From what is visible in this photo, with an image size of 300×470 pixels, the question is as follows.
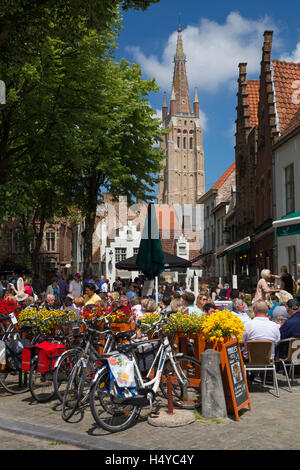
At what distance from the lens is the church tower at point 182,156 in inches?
5438

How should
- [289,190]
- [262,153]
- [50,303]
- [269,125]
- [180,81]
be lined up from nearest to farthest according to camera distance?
[50,303] → [289,190] → [269,125] → [262,153] → [180,81]

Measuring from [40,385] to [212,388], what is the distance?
269 centimetres

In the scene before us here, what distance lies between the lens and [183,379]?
6641 mm

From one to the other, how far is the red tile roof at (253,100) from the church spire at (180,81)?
114 meters

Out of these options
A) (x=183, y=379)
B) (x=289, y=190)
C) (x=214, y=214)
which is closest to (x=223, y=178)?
(x=214, y=214)

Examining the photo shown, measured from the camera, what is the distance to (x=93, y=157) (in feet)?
67.9

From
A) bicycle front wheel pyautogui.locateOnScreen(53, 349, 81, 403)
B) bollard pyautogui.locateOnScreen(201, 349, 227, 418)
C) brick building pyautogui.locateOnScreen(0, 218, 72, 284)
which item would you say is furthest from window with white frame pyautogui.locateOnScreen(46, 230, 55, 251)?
bollard pyautogui.locateOnScreen(201, 349, 227, 418)

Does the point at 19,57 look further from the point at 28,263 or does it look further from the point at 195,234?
the point at 195,234

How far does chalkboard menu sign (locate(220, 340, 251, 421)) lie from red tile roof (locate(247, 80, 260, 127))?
26.4m

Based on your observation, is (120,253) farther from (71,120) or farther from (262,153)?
(71,120)
